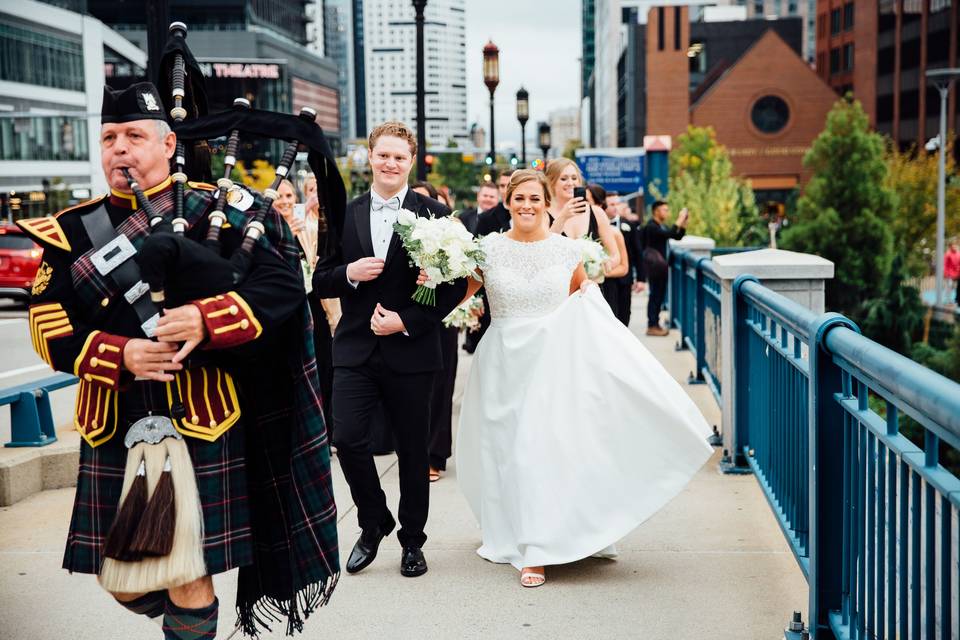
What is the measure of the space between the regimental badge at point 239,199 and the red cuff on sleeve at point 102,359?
58 cm

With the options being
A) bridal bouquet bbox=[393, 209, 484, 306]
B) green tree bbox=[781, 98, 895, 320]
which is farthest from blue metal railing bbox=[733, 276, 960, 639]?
green tree bbox=[781, 98, 895, 320]

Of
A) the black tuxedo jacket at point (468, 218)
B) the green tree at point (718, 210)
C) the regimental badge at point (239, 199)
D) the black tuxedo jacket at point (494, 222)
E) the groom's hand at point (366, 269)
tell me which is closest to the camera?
the regimental badge at point (239, 199)

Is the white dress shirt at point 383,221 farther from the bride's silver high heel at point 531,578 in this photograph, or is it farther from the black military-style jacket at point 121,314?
the black military-style jacket at point 121,314

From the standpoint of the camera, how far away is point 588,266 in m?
6.10

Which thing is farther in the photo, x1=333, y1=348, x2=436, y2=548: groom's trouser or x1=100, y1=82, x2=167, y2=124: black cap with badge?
x1=333, y1=348, x2=436, y2=548: groom's trouser

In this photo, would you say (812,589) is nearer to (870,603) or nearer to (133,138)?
(870,603)

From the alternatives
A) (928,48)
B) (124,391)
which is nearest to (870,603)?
(124,391)

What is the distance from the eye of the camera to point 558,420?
5457mm

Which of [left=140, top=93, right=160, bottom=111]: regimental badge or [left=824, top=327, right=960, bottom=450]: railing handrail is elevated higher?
[left=140, top=93, right=160, bottom=111]: regimental badge

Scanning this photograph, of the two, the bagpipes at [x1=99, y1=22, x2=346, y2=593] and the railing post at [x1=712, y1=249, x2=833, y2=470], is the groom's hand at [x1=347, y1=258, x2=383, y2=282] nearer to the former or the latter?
the bagpipes at [x1=99, y1=22, x2=346, y2=593]

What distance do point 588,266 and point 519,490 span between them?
137 centimetres

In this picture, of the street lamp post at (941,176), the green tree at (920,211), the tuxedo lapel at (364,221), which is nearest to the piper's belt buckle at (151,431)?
the tuxedo lapel at (364,221)

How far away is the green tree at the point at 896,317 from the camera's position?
4353 centimetres

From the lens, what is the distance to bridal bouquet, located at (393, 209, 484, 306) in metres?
5.22
